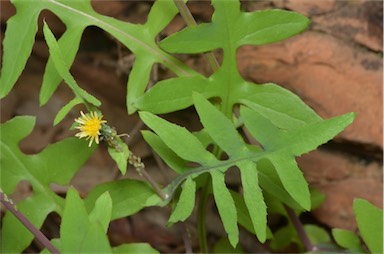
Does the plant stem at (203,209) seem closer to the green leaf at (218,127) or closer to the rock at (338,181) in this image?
the green leaf at (218,127)

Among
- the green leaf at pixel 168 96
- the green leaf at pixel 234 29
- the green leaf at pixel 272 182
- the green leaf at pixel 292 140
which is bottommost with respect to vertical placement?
the green leaf at pixel 272 182

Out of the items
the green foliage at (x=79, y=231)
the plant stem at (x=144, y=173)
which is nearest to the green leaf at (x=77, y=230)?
the green foliage at (x=79, y=231)

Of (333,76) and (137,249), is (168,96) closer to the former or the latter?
(137,249)

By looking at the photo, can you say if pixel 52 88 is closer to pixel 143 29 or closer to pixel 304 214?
pixel 143 29

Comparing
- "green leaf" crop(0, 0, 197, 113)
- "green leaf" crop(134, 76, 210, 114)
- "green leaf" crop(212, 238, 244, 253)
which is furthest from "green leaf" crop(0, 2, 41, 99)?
"green leaf" crop(212, 238, 244, 253)

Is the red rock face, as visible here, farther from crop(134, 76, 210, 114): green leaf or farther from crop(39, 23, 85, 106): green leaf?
crop(39, 23, 85, 106): green leaf

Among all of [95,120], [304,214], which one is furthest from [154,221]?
[95,120]

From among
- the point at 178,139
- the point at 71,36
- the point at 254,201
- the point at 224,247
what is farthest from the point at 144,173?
the point at 224,247
